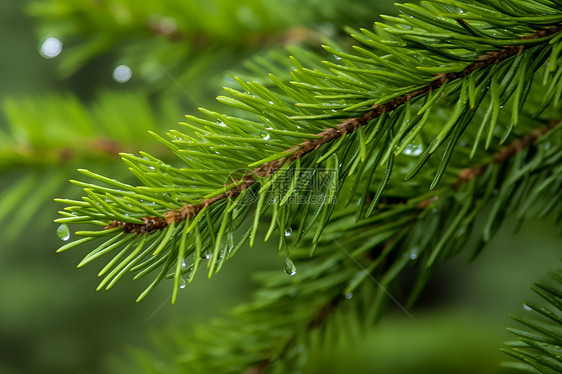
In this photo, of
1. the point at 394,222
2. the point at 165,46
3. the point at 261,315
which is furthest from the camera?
the point at 165,46

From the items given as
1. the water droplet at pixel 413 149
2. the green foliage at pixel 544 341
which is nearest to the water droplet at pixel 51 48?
the water droplet at pixel 413 149

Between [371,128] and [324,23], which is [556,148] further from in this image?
[324,23]

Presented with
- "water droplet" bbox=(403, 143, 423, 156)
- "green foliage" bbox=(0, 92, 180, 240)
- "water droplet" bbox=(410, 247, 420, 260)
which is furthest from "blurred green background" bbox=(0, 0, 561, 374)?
"water droplet" bbox=(403, 143, 423, 156)

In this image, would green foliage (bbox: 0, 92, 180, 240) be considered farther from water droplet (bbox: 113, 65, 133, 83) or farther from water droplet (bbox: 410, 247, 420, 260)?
water droplet (bbox: 410, 247, 420, 260)

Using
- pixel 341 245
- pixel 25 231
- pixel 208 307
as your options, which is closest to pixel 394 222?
pixel 341 245

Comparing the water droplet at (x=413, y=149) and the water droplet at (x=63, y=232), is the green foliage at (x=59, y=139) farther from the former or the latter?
the water droplet at (x=413, y=149)

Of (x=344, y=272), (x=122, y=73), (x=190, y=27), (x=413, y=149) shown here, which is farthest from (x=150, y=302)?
(x=413, y=149)

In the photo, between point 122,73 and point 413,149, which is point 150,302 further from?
point 413,149
